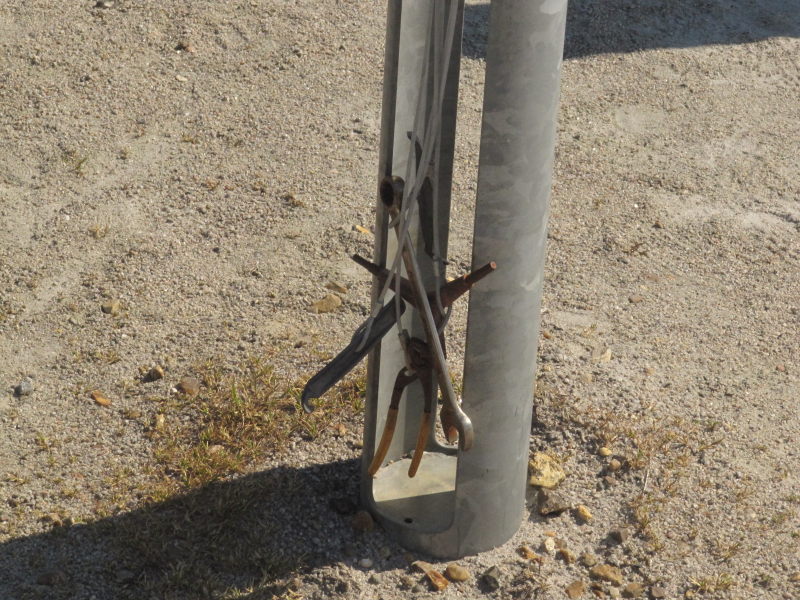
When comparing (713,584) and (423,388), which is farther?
(713,584)

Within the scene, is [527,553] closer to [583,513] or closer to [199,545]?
[583,513]

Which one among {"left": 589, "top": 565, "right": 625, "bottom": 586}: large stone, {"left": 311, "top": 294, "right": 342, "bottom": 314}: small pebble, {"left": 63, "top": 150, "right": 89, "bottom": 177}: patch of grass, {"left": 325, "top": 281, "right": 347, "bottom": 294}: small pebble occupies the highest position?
{"left": 63, "top": 150, "right": 89, "bottom": 177}: patch of grass

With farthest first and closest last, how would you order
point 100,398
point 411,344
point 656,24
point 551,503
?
point 656,24 < point 100,398 < point 551,503 < point 411,344

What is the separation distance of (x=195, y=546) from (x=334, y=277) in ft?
4.81

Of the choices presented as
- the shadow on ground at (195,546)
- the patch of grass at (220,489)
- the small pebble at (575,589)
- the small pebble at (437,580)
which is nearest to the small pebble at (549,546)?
the small pebble at (575,589)

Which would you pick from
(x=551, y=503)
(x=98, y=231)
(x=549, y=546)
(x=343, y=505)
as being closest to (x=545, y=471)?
(x=551, y=503)

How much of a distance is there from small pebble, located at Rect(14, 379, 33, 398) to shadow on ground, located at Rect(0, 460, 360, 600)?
2.15 feet

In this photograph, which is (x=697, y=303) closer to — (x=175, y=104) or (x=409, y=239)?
(x=409, y=239)

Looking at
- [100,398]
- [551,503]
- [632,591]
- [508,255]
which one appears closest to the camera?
[508,255]

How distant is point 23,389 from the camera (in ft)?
12.4

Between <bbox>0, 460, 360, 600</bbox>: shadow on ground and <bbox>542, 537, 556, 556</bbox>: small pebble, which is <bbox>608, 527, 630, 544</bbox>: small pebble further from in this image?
<bbox>0, 460, 360, 600</bbox>: shadow on ground

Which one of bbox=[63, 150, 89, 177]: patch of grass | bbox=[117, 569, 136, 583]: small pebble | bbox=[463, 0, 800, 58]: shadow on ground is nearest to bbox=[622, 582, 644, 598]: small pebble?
bbox=[117, 569, 136, 583]: small pebble

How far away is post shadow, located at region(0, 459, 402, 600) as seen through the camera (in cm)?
312

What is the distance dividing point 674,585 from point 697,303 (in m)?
1.52
